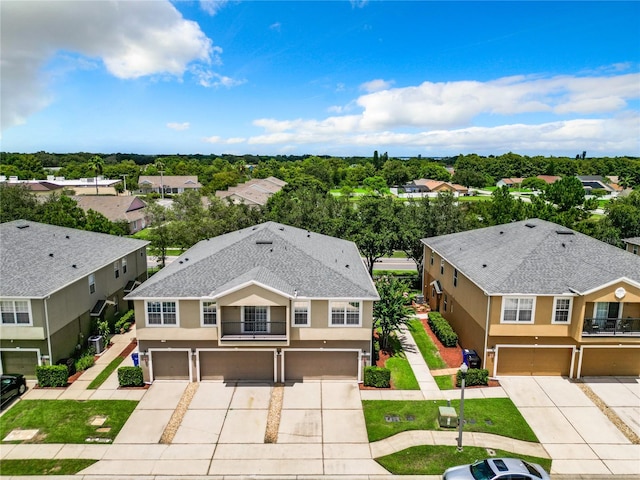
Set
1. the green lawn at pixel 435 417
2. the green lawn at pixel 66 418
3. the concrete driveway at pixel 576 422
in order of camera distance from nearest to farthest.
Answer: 1. the concrete driveway at pixel 576 422
2. the green lawn at pixel 66 418
3. the green lawn at pixel 435 417

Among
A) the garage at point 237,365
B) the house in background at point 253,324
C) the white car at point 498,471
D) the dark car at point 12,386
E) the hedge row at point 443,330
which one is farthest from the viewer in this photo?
the hedge row at point 443,330

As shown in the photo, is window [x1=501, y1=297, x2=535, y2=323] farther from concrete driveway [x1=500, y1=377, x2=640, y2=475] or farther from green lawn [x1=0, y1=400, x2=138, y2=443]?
green lawn [x1=0, y1=400, x2=138, y2=443]

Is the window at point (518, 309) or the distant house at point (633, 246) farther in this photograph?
the distant house at point (633, 246)

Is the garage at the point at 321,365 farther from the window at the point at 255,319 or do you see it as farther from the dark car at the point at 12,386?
the dark car at the point at 12,386

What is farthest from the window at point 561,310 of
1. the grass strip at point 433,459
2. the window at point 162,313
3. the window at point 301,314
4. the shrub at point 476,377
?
the window at point 162,313

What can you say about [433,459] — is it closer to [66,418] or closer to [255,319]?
[255,319]

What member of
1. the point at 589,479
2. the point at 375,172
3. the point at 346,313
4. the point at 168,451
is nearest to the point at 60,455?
the point at 168,451
